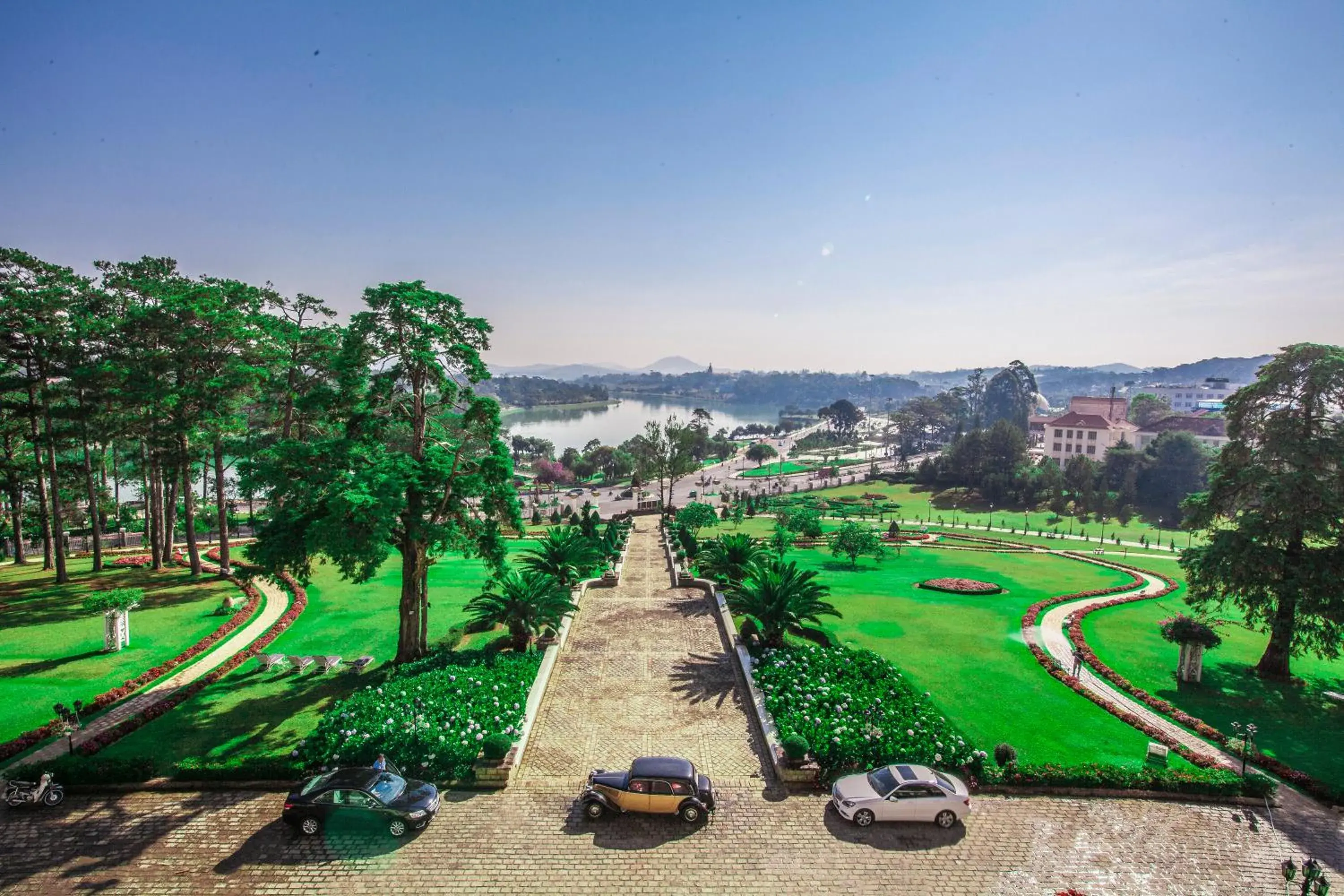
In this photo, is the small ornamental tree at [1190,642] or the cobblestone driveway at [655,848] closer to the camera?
the cobblestone driveway at [655,848]

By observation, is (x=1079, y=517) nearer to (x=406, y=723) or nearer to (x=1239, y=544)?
(x=1239, y=544)

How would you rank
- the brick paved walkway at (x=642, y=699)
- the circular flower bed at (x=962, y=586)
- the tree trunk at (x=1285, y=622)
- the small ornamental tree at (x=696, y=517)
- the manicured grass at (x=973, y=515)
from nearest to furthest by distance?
the brick paved walkway at (x=642, y=699)
the tree trunk at (x=1285, y=622)
the circular flower bed at (x=962, y=586)
the small ornamental tree at (x=696, y=517)
the manicured grass at (x=973, y=515)

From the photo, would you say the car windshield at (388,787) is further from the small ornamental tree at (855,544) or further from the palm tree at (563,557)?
the small ornamental tree at (855,544)

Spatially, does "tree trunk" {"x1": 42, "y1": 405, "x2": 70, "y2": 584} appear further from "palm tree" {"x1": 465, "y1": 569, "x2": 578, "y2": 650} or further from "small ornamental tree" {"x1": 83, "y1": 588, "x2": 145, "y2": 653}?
"palm tree" {"x1": 465, "y1": 569, "x2": 578, "y2": 650}

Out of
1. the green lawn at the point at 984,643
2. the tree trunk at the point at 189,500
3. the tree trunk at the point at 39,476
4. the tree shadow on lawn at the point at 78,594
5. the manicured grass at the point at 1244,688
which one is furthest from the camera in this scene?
the tree trunk at the point at 189,500

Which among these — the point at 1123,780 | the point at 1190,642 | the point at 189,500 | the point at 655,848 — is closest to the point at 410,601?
the point at 655,848

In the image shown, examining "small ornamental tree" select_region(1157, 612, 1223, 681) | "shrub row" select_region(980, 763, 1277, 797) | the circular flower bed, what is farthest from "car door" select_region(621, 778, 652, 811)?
the circular flower bed

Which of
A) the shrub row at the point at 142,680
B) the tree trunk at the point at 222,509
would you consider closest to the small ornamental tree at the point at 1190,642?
the shrub row at the point at 142,680
